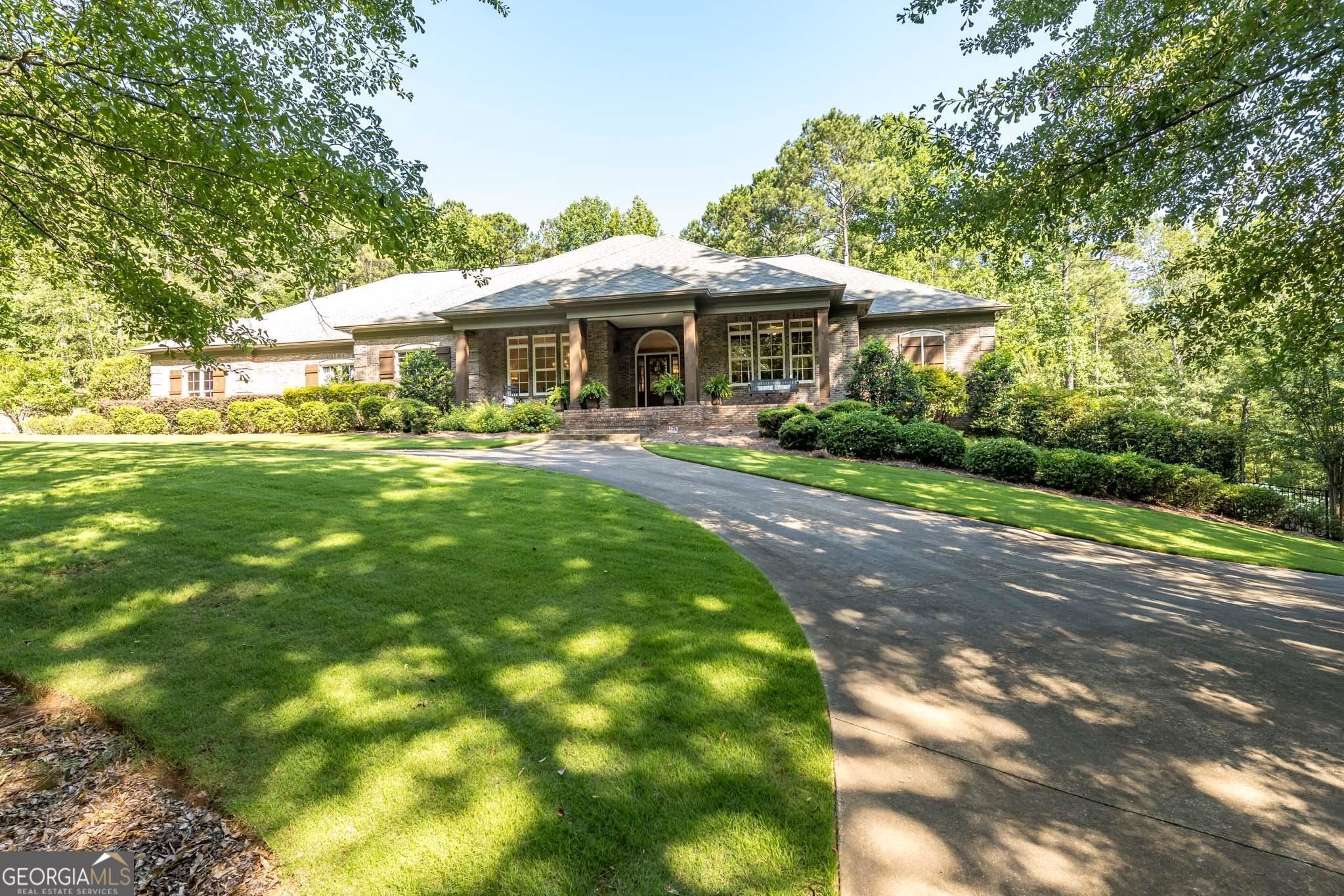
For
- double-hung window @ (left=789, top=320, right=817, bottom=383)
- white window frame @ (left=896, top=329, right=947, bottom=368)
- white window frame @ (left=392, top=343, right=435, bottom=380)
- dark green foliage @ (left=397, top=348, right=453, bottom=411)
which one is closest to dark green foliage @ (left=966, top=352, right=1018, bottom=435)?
white window frame @ (left=896, top=329, right=947, bottom=368)

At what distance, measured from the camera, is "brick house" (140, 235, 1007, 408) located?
1986cm

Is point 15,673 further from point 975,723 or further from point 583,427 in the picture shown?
point 583,427

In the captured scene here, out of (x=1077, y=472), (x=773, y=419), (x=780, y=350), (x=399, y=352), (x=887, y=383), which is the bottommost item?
(x=1077, y=472)

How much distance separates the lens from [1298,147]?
5391 millimetres

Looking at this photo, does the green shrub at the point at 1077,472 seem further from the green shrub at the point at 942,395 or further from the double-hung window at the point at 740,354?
the double-hung window at the point at 740,354

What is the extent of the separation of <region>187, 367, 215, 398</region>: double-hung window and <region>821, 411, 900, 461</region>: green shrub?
26955 millimetres

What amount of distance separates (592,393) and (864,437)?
31.1 feet

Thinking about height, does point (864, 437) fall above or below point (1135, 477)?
above

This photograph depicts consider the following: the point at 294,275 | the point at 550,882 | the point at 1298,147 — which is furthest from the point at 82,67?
the point at 1298,147

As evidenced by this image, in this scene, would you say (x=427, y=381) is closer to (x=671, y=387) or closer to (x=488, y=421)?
(x=488, y=421)

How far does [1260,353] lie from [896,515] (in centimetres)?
1875

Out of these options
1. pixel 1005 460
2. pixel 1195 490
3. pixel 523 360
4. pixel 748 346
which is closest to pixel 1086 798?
pixel 1005 460

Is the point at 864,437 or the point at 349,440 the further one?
the point at 349,440

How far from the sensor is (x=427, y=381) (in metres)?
20.4
